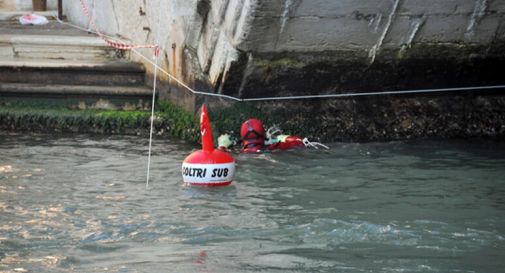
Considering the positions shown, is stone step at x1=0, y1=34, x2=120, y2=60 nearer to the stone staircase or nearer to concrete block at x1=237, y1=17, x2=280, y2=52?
the stone staircase

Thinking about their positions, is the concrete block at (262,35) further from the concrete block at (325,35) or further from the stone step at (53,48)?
the stone step at (53,48)

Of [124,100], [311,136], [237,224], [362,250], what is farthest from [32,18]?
[362,250]

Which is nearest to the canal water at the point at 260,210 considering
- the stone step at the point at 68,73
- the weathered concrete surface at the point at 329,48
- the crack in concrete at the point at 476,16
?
the weathered concrete surface at the point at 329,48

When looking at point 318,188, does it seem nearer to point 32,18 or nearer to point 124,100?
point 124,100

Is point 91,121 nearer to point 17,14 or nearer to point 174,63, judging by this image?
point 174,63

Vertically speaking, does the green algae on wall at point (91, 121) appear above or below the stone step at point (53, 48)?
below

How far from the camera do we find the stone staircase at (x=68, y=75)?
12523 millimetres

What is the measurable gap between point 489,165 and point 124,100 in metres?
4.24

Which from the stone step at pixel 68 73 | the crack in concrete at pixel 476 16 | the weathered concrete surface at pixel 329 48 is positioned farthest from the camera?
the stone step at pixel 68 73

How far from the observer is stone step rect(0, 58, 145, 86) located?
1280 centimetres

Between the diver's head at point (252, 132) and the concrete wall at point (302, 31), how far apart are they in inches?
19.7

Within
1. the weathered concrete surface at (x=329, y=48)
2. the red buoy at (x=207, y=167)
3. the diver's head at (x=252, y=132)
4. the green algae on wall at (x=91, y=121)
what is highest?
the weathered concrete surface at (x=329, y=48)

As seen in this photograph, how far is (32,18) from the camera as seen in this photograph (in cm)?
1589

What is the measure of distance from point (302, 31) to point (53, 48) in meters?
4.33
